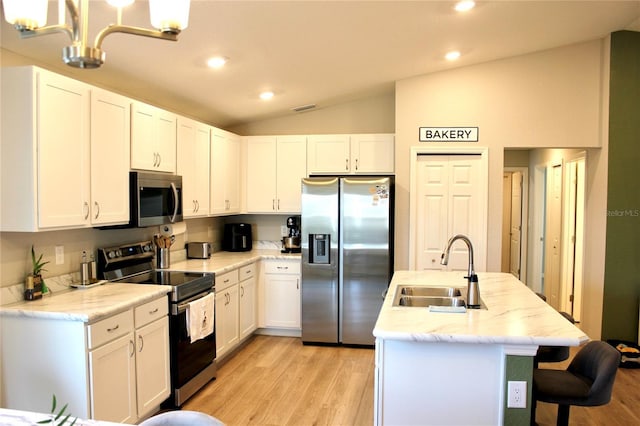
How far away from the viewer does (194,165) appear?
13.8 feet

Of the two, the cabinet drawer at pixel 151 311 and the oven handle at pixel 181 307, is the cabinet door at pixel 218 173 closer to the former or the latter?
the oven handle at pixel 181 307

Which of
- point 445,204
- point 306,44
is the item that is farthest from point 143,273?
point 445,204

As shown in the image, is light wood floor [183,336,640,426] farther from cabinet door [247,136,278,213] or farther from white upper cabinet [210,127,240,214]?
cabinet door [247,136,278,213]

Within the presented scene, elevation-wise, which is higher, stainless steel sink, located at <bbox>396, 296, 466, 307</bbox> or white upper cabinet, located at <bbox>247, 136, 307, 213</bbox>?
white upper cabinet, located at <bbox>247, 136, 307, 213</bbox>

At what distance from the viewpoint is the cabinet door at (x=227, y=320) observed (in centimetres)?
397

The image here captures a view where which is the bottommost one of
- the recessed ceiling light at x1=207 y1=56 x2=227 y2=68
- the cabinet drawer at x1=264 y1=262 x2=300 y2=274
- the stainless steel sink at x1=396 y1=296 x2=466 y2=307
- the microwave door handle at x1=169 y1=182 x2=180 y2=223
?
the cabinet drawer at x1=264 y1=262 x2=300 y2=274

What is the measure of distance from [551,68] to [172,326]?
4294 mm

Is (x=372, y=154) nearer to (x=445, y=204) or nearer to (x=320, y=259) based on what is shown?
(x=445, y=204)

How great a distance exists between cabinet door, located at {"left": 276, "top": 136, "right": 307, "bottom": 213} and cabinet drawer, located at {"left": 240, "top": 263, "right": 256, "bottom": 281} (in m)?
0.82

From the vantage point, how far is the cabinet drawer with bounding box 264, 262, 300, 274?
4.91m

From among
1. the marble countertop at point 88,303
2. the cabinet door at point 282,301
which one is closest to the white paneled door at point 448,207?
the cabinet door at point 282,301

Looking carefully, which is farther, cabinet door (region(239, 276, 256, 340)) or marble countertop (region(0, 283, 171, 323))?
cabinet door (region(239, 276, 256, 340))

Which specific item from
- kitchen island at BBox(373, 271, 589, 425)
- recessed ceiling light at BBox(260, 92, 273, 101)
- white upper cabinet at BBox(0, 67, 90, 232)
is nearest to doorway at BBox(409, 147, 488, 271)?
recessed ceiling light at BBox(260, 92, 273, 101)

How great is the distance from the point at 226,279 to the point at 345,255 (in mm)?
1237
